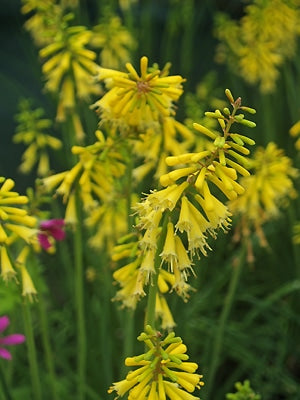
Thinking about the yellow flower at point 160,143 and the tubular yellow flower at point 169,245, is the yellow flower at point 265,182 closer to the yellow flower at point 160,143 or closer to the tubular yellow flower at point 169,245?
the yellow flower at point 160,143

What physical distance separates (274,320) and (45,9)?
6.01 ft

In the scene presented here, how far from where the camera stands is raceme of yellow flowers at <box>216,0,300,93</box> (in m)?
3.47

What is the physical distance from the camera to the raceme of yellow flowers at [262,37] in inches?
137

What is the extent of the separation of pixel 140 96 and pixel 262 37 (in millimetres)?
1634

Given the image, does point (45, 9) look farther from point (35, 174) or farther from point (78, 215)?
point (35, 174)

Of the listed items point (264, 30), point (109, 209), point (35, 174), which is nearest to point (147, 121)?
point (109, 209)

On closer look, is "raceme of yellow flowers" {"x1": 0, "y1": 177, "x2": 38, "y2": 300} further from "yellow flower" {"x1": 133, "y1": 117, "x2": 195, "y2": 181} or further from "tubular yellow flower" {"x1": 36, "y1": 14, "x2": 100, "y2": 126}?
"tubular yellow flower" {"x1": 36, "y1": 14, "x2": 100, "y2": 126}

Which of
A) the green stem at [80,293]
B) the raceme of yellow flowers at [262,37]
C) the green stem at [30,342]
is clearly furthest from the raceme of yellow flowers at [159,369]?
the raceme of yellow flowers at [262,37]

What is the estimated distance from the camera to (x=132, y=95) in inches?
83.7

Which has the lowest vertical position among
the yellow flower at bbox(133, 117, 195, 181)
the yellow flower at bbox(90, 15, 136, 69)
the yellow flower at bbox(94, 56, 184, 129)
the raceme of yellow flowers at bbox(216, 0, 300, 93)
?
the yellow flower at bbox(133, 117, 195, 181)

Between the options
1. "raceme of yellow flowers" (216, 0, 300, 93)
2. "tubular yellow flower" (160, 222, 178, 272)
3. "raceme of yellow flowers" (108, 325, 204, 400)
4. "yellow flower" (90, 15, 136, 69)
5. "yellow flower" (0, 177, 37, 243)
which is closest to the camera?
"raceme of yellow flowers" (108, 325, 204, 400)

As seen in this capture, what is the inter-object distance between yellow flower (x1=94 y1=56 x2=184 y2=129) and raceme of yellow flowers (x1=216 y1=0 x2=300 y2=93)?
4.57ft

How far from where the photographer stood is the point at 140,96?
83.0 inches

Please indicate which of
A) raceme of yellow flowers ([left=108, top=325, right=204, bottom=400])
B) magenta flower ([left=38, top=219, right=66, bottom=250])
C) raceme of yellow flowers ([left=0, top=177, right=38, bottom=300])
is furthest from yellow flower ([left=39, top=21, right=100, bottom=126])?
raceme of yellow flowers ([left=108, top=325, right=204, bottom=400])
